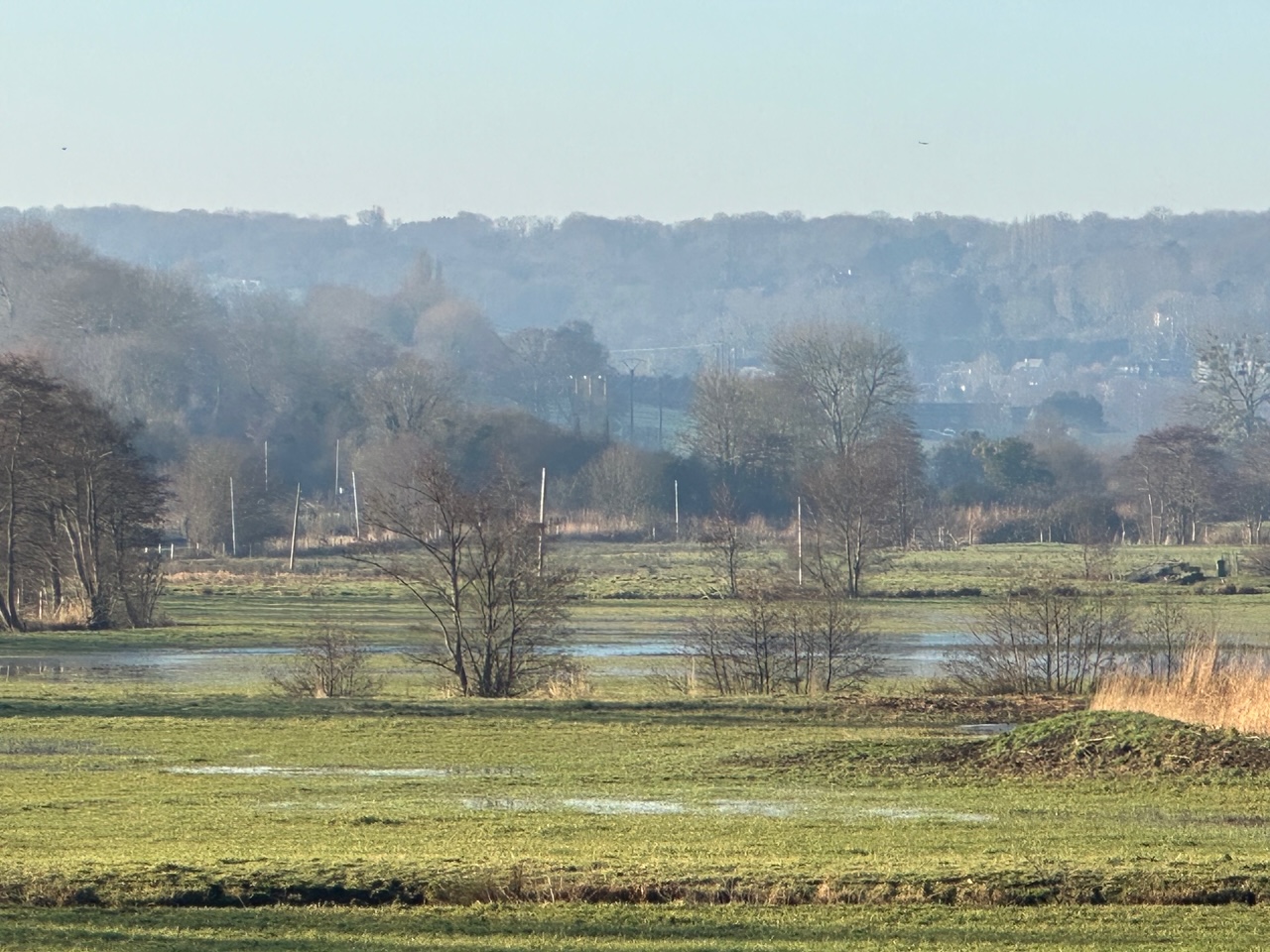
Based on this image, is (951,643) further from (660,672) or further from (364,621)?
(364,621)

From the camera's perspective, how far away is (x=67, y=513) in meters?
58.4

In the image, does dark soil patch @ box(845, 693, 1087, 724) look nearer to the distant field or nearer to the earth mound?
the earth mound

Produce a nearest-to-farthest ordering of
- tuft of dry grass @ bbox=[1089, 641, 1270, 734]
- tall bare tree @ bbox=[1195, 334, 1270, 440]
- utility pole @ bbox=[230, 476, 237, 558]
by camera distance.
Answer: tuft of dry grass @ bbox=[1089, 641, 1270, 734] → utility pole @ bbox=[230, 476, 237, 558] → tall bare tree @ bbox=[1195, 334, 1270, 440]

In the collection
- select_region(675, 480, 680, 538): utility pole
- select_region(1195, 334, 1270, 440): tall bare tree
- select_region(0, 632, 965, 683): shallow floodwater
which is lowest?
select_region(0, 632, 965, 683): shallow floodwater

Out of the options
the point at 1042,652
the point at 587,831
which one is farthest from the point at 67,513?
the point at 587,831

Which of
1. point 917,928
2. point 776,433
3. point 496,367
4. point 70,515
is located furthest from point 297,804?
point 496,367

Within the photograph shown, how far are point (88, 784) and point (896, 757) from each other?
375 inches

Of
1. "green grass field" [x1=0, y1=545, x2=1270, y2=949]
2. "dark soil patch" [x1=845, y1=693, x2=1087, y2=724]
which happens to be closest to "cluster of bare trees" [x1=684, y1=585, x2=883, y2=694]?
"dark soil patch" [x1=845, y1=693, x2=1087, y2=724]

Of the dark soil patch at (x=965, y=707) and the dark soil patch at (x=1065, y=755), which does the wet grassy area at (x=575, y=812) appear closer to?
the dark soil patch at (x=1065, y=755)

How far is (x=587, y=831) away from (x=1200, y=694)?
46.9 feet

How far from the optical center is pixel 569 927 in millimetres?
13273

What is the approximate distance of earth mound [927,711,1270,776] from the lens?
21.8 meters

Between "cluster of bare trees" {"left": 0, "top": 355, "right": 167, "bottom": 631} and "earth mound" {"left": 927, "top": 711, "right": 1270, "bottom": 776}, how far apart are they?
123 ft

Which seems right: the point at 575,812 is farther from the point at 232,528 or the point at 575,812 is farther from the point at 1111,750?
the point at 232,528
